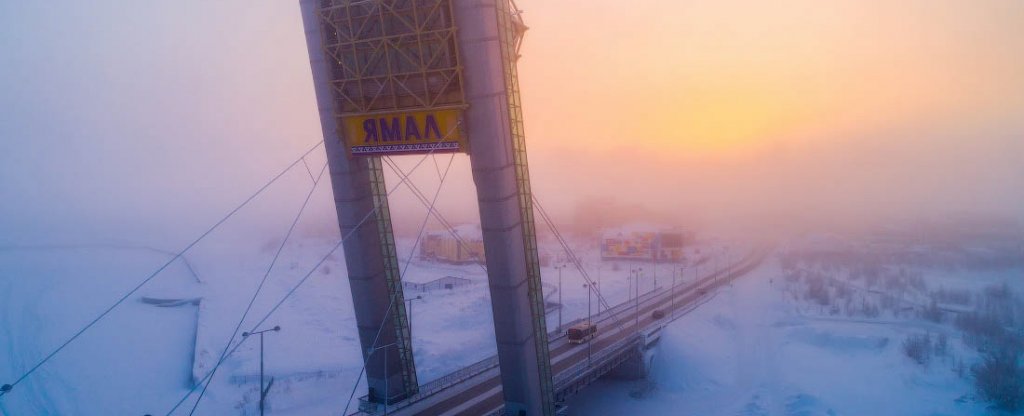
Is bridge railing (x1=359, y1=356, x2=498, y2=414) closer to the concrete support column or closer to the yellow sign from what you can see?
the concrete support column

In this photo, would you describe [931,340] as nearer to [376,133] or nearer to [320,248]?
[376,133]

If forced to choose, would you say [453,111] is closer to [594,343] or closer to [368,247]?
[368,247]

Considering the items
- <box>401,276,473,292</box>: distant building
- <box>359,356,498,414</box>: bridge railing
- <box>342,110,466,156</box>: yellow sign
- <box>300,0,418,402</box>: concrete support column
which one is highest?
<box>342,110,466,156</box>: yellow sign

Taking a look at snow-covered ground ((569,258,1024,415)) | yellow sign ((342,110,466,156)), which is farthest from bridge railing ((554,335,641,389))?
yellow sign ((342,110,466,156))

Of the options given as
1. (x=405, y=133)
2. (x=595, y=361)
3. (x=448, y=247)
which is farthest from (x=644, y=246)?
(x=405, y=133)

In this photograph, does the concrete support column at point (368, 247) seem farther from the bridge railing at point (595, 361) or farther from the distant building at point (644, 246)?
the distant building at point (644, 246)

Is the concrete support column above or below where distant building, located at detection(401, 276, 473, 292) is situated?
above

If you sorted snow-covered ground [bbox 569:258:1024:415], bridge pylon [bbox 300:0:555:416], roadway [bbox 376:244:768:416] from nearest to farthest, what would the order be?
bridge pylon [bbox 300:0:555:416] → roadway [bbox 376:244:768:416] → snow-covered ground [bbox 569:258:1024:415]
